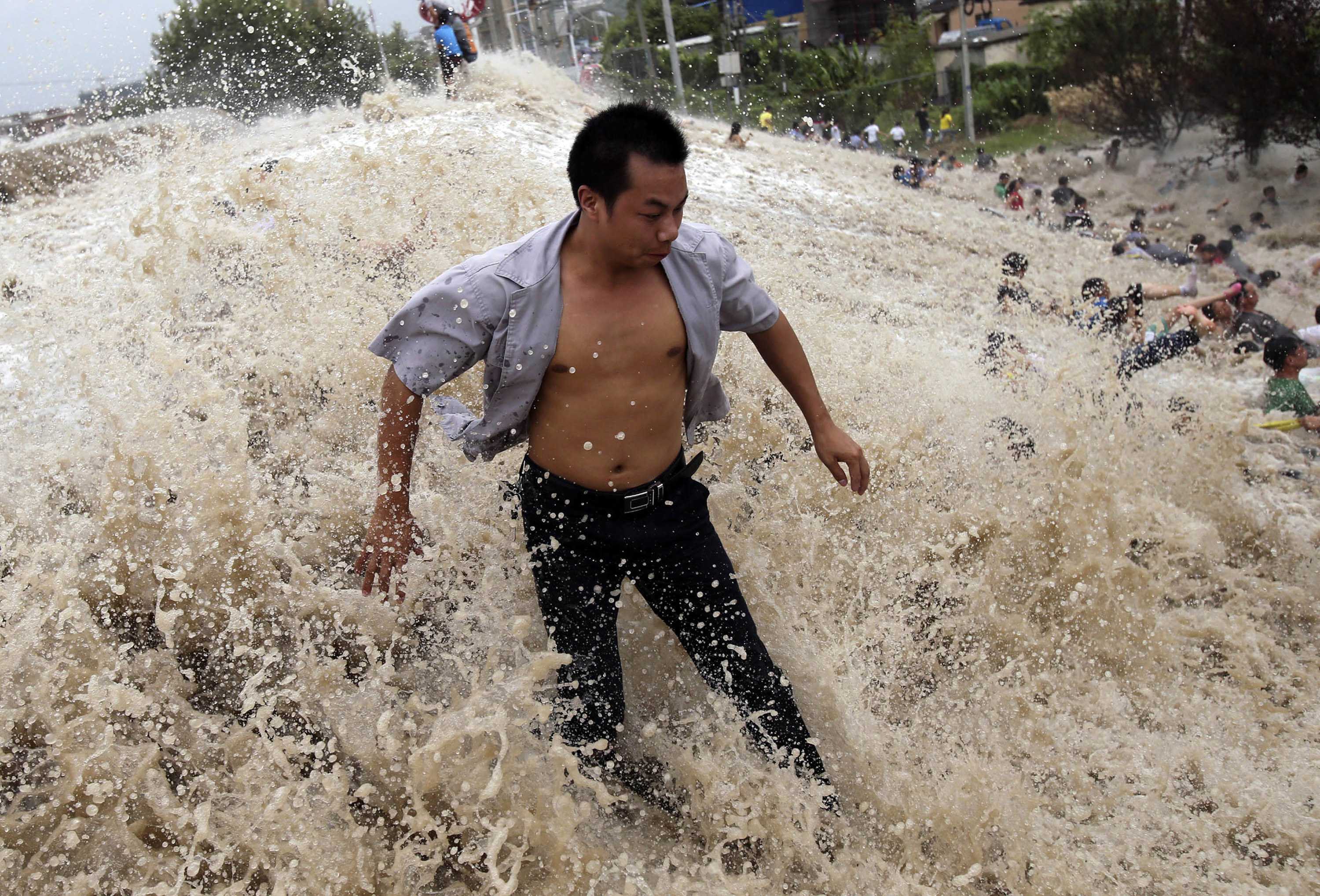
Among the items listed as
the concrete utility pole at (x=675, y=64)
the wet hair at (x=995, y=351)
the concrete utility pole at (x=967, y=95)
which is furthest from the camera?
the concrete utility pole at (x=967, y=95)

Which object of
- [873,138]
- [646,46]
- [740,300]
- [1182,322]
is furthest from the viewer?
[646,46]

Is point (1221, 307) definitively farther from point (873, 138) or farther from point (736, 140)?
point (873, 138)

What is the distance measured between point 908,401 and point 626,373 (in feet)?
9.83

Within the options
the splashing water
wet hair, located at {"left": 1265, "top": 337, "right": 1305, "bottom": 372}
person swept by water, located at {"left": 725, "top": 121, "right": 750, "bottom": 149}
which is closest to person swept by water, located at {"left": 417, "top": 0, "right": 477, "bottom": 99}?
person swept by water, located at {"left": 725, "top": 121, "right": 750, "bottom": 149}

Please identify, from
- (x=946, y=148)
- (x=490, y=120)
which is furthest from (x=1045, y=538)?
(x=946, y=148)

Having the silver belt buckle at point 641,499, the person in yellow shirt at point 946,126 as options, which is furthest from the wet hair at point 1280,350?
the person in yellow shirt at point 946,126

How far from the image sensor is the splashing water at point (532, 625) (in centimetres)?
241

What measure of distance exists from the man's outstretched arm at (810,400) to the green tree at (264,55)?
1125cm

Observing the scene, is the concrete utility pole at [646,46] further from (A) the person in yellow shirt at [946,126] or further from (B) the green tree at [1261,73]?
(B) the green tree at [1261,73]

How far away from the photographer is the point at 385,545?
7.30ft

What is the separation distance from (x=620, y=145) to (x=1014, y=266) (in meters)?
7.44

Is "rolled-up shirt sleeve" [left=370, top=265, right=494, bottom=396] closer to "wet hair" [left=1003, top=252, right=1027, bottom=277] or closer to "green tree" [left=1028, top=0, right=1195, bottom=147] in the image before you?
"wet hair" [left=1003, top=252, right=1027, bottom=277]

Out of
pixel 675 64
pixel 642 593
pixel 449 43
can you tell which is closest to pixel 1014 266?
pixel 449 43

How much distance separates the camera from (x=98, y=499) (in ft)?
10.7
